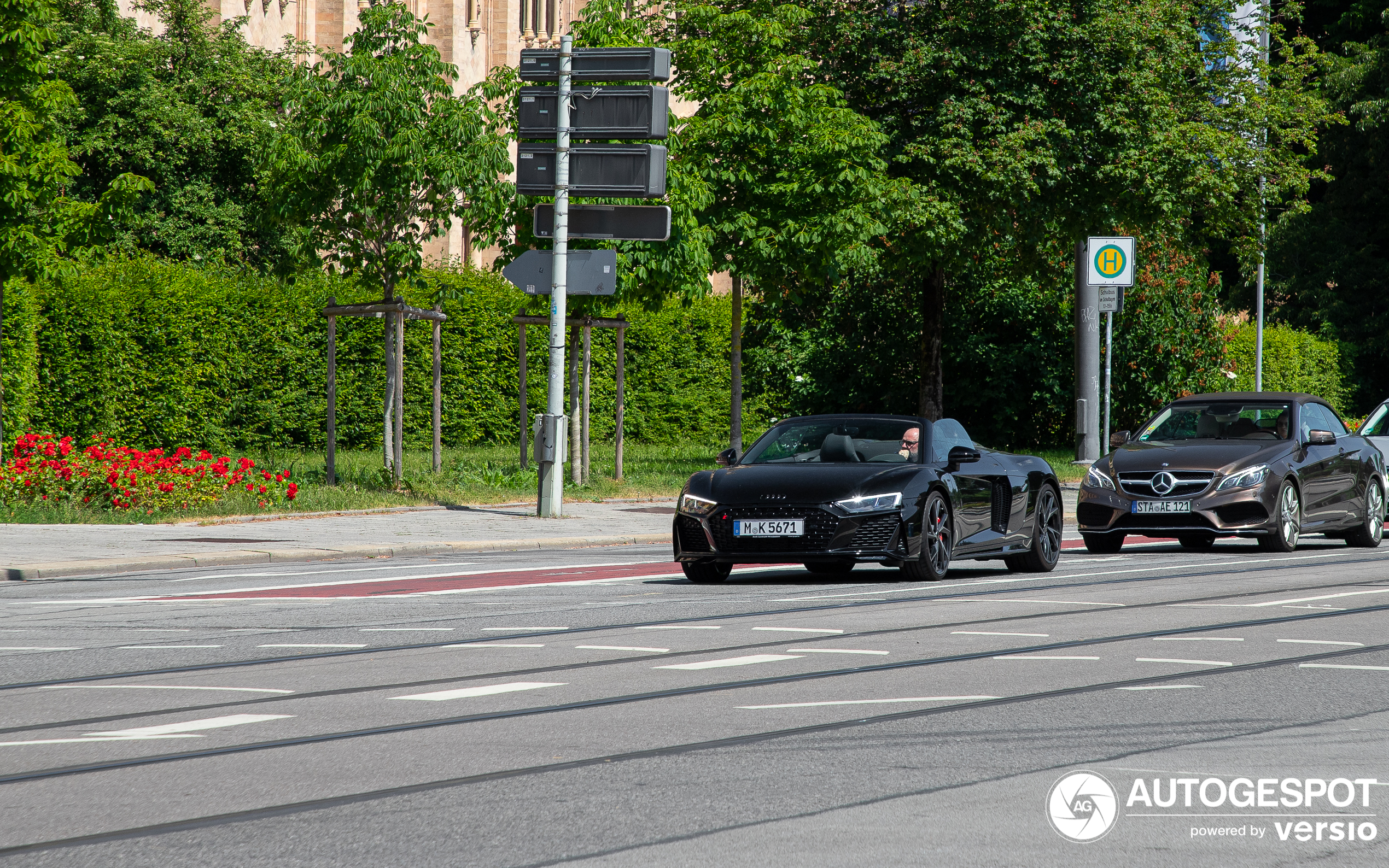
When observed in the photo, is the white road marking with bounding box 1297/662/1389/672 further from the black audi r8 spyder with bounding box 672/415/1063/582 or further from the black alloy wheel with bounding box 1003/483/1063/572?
the black alloy wheel with bounding box 1003/483/1063/572

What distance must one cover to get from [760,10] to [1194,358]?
615 inches

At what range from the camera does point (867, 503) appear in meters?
12.7

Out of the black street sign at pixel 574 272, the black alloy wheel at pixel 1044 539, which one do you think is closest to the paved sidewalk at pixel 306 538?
the black street sign at pixel 574 272

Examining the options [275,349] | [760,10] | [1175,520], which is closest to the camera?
[1175,520]

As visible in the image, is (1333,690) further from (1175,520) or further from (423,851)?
(1175,520)

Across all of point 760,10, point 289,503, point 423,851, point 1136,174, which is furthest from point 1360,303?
point 423,851

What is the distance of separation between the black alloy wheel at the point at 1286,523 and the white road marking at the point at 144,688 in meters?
11.3

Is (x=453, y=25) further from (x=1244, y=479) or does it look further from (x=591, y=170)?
(x=1244, y=479)

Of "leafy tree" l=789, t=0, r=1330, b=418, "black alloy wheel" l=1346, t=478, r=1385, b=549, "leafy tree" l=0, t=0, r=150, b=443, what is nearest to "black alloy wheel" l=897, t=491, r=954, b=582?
"black alloy wheel" l=1346, t=478, r=1385, b=549

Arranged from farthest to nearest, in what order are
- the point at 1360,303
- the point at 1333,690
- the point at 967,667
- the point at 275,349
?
1. the point at 1360,303
2. the point at 275,349
3. the point at 967,667
4. the point at 1333,690

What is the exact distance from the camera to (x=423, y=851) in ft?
15.8

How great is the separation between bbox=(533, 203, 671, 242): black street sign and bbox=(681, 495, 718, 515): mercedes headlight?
23.6 ft

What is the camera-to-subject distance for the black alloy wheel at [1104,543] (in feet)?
56.5

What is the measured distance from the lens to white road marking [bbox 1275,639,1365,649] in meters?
9.60
